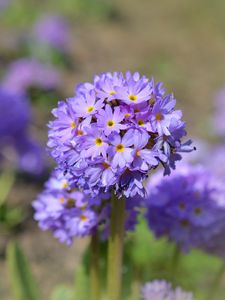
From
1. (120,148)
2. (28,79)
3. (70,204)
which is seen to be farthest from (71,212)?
(28,79)

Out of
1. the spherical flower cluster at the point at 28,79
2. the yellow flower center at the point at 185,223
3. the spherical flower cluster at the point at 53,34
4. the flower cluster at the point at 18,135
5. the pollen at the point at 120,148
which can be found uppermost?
the spherical flower cluster at the point at 53,34

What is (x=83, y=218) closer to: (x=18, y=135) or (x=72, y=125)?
(x=72, y=125)

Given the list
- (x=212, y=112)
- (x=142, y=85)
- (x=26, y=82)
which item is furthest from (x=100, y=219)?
(x=212, y=112)

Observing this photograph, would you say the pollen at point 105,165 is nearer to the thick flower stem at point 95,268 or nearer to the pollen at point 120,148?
the pollen at point 120,148

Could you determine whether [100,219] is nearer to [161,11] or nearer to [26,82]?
[26,82]

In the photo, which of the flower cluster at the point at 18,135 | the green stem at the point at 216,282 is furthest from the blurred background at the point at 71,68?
the green stem at the point at 216,282

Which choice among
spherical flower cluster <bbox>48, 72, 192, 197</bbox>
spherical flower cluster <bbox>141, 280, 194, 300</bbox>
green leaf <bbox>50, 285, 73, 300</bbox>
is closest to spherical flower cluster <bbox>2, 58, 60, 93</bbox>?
green leaf <bbox>50, 285, 73, 300</bbox>
